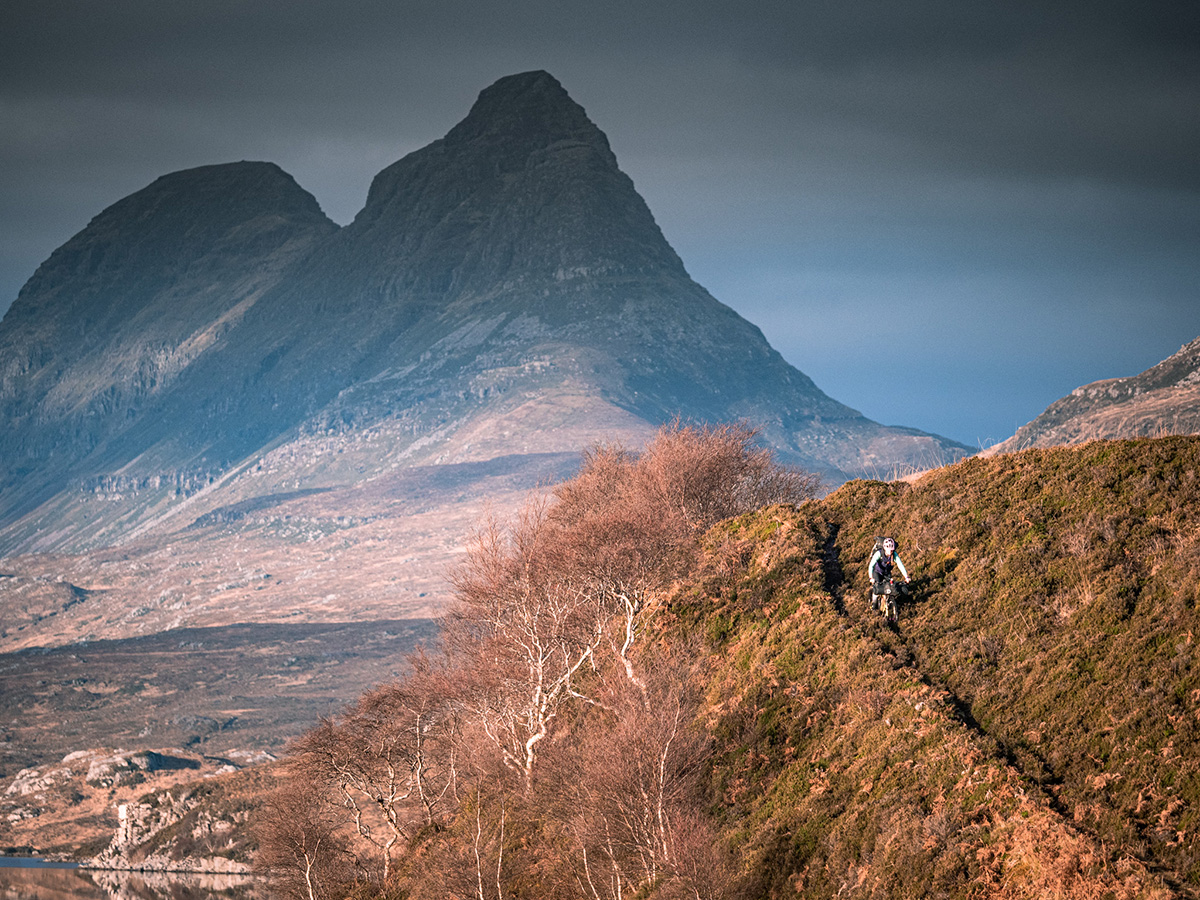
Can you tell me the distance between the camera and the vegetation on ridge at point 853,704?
98.2 ft

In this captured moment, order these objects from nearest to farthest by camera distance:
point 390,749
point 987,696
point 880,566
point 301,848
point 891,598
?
point 987,696 → point 880,566 → point 891,598 → point 390,749 → point 301,848

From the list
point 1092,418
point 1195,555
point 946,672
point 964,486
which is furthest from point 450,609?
point 1092,418

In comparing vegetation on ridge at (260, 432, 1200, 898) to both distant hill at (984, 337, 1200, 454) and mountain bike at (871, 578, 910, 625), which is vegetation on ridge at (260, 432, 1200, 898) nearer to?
mountain bike at (871, 578, 910, 625)

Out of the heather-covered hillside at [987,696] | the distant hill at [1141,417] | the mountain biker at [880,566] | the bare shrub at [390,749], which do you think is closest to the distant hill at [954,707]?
the heather-covered hillside at [987,696]

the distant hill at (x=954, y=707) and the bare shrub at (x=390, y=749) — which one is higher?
the distant hill at (x=954, y=707)

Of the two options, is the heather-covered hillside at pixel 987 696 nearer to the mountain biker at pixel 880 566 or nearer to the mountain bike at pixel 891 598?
the mountain bike at pixel 891 598

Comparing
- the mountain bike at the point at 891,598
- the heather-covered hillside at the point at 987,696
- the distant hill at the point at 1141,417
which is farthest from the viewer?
the distant hill at the point at 1141,417

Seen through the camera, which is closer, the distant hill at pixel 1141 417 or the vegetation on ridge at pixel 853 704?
the vegetation on ridge at pixel 853 704

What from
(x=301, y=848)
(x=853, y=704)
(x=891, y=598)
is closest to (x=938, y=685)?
(x=853, y=704)

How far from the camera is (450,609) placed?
75500 mm

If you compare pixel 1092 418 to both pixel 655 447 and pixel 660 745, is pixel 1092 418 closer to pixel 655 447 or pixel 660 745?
pixel 655 447

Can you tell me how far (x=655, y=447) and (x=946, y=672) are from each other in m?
50.0

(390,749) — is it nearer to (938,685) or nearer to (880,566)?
→ (880,566)

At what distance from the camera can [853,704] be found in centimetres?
3975
